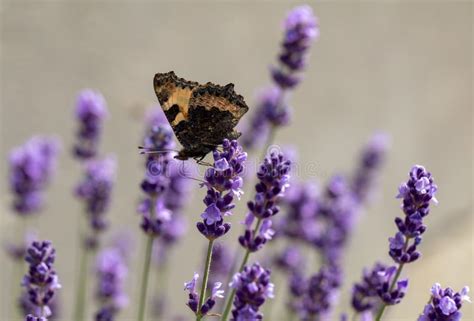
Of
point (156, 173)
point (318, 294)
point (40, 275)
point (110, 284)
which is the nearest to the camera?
point (40, 275)

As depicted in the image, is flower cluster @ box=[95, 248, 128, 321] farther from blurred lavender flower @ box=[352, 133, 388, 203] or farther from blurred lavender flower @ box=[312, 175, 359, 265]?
blurred lavender flower @ box=[352, 133, 388, 203]

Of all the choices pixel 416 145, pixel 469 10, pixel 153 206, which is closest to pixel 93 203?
pixel 153 206

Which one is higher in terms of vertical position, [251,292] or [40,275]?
[40,275]

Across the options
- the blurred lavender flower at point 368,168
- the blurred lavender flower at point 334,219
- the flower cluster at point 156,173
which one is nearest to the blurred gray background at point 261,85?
the blurred lavender flower at point 368,168

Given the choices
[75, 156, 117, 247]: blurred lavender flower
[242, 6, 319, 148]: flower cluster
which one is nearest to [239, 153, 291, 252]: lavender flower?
[242, 6, 319, 148]: flower cluster

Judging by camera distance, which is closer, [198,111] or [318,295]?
[198,111]

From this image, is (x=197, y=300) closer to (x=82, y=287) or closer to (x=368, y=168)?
(x=82, y=287)

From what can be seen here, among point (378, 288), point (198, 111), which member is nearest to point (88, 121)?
point (198, 111)

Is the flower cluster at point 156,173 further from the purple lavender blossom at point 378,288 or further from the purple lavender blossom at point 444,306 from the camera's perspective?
the purple lavender blossom at point 444,306
